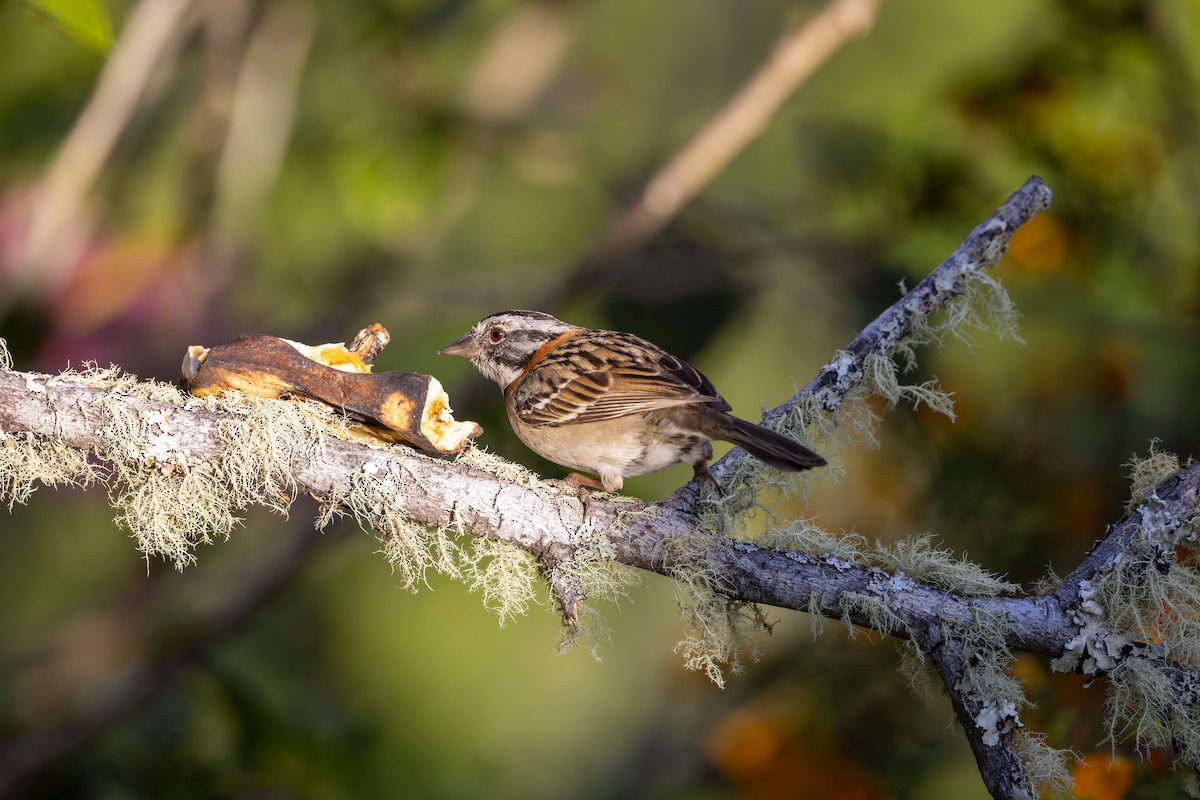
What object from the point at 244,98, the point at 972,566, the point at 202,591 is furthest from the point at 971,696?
the point at 202,591

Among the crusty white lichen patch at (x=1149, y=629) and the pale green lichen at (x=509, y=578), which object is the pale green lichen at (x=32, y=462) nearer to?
the pale green lichen at (x=509, y=578)

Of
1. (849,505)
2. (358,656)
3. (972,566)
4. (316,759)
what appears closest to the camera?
(972,566)

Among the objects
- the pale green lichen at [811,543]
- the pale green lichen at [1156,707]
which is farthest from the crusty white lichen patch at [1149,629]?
the pale green lichen at [811,543]

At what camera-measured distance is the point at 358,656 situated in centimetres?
560

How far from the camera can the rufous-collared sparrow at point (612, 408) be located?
10.8 feet

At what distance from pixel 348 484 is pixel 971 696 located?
134cm

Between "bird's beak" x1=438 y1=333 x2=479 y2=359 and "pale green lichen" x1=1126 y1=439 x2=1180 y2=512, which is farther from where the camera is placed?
A: "bird's beak" x1=438 y1=333 x2=479 y2=359

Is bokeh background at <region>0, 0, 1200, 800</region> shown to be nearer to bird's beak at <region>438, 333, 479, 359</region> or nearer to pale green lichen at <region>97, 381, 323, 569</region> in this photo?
bird's beak at <region>438, 333, 479, 359</region>

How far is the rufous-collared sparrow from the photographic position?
10.8ft

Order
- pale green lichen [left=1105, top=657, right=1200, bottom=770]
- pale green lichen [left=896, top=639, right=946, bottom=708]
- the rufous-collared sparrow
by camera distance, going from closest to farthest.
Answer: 1. pale green lichen [left=1105, top=657, right=1200, bottom=770]
2. pale green lichen [left=896, top=639, right=946, bottom=708]
3. the rufous-collared sparrow

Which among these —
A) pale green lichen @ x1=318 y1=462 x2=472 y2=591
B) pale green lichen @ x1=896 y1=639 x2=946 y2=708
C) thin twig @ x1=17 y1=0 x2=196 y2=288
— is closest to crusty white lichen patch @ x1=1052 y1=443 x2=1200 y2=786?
pale green lichen @ x1=896 y1=639 x2=946 y2=708

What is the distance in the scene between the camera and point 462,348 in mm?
4027

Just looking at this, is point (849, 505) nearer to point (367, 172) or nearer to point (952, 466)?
point (952, 466)

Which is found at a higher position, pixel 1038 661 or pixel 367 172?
pixel 367 172
